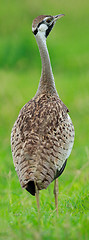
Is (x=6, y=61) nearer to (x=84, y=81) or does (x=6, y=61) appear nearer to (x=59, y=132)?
(x=84, y=81)

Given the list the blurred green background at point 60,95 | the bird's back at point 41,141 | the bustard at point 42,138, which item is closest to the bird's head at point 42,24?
the bustard at point 42,138

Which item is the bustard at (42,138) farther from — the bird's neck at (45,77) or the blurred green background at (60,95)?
the blurred green background at (60,95)

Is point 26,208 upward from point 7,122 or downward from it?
downward

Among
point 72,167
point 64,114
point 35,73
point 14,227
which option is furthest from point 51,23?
point 35,73

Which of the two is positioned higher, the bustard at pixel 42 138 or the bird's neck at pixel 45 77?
the bird's neck at pixel 45 77

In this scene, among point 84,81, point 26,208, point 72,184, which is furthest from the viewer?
point 84,81

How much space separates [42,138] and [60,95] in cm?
729

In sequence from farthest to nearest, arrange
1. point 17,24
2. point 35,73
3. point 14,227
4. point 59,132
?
point 17,24, point 35,73, point 59,132, point 14,227

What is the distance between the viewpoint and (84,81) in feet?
43.0

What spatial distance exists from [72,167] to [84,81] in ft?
17.7

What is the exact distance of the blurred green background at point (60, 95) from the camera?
421 cm

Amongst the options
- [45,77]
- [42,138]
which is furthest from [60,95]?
[42,138]

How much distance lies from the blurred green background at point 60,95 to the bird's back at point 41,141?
0.38 meters

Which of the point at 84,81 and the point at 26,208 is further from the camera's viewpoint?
the point at 84,81
